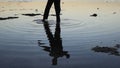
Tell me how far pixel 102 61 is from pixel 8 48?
289 centimetres

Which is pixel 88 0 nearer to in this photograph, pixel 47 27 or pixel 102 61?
pixel 47 27

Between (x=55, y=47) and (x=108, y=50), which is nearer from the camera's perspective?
(x=108, y=50)

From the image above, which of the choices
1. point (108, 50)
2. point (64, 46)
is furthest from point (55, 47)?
point (108, 50)

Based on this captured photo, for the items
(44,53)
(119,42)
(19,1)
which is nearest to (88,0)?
(19,1)

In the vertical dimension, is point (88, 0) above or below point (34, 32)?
above

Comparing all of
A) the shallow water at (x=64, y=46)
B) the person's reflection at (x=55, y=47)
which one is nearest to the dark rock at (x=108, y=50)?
the shallow water at (x=64, y=46)

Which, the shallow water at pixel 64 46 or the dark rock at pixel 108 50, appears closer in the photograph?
the shallow water at pixel 64 46

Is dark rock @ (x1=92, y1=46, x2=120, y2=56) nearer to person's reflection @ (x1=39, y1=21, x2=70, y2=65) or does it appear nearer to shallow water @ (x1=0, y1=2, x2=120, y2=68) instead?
shallow water @ (x1=0, y1=2, x2=120, y2=68)

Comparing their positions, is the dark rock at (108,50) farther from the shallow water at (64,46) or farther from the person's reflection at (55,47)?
the person's reflection at (55,47)

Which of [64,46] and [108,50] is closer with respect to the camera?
[108,50]

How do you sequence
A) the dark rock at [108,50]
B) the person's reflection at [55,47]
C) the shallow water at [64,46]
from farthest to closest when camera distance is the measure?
the dark rock at [108,50], the person's reflection at [55,47], the shallow water at [64,46]

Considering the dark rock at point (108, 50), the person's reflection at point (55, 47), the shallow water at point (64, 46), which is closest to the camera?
the shallow water at point (64, 46)

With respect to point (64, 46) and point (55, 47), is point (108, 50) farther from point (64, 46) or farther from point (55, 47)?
point (55, 47)

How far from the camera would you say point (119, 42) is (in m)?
8.64
